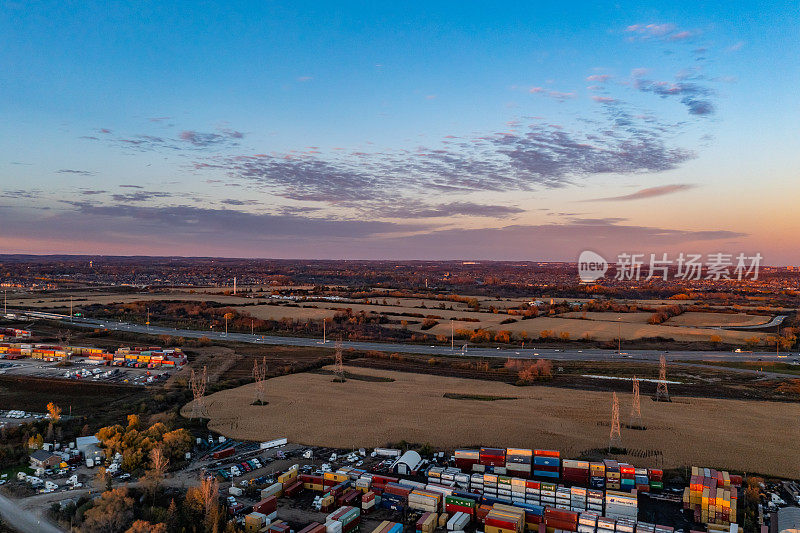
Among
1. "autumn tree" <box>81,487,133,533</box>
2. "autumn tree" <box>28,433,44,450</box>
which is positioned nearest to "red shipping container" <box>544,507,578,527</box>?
"autumn tree" <box>81,487,133,533</box>

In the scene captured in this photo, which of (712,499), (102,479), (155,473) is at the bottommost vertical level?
(102,479)

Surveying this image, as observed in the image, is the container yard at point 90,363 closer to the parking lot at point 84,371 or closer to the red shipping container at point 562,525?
the parking lot at point 84,371

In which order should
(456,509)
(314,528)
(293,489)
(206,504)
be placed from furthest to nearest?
(293,489) → (456,509) → (206,504) → (314,528)

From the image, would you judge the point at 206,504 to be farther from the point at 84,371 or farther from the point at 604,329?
the point at 604,329

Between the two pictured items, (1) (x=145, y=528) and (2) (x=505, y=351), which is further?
(2) (x=505, y=351)

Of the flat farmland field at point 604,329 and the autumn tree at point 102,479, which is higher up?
the flat farmland field at point 604,329

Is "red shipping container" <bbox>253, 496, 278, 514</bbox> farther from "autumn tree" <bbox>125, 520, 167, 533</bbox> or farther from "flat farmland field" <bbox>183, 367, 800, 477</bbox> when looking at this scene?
"flat farmland field" <bbox>183, 367, 800, 477</bbox>

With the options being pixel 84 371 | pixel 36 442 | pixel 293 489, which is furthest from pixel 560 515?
pixel 84 371

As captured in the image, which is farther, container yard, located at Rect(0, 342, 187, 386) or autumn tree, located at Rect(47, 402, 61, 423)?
container yard, located at Rect(0, 342, 187, 386)

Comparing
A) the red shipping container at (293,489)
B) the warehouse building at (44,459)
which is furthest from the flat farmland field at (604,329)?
the warehouse building at (44,459)
